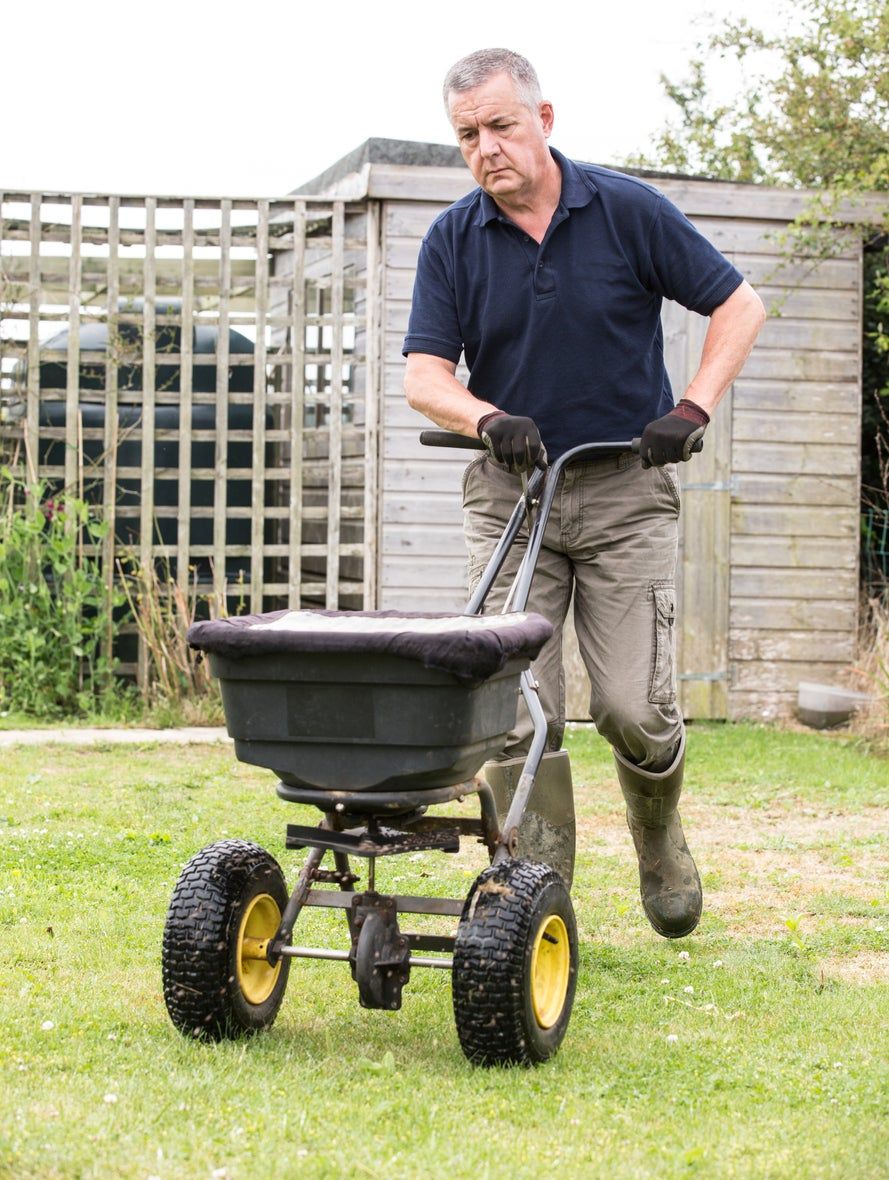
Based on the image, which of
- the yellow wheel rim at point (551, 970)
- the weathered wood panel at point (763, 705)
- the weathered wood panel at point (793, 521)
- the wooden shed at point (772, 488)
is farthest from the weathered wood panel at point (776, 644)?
the yellow wheel rim at point (551, 970)

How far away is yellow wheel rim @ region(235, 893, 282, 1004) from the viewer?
2.78 meters

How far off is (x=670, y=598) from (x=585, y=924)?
0.90 metres

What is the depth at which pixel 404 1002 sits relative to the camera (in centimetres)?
313

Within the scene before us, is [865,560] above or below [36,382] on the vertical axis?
below

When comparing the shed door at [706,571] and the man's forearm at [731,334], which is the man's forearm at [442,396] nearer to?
the man's forearm at [731,334]

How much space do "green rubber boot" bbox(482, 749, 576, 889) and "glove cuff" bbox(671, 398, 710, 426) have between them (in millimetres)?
771

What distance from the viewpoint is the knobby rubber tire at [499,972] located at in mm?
2555

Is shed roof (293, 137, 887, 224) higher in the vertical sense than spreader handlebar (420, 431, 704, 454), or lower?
higher

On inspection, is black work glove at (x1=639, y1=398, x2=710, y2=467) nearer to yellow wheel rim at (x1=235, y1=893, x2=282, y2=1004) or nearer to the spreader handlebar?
the spreader handlebar

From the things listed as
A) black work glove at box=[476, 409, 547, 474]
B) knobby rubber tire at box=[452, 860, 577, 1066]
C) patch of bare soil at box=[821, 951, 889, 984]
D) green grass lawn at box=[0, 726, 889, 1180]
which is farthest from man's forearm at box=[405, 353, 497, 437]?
patch of bare soil at box=[821, 951, 889, 984]

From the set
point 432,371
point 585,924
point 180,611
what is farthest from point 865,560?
point 432,371

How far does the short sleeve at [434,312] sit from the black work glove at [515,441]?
40 centimetres

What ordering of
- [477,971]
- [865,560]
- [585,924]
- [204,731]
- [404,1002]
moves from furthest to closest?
[865,560]
[204,731]
[585,924]
[404,1002]
[477,971]

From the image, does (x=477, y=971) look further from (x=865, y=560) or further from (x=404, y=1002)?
(x=865, y=560)
